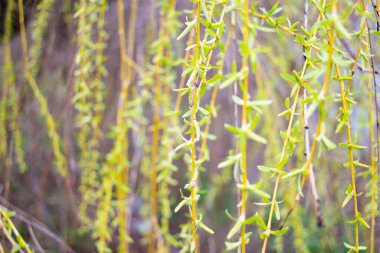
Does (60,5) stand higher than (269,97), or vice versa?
(60,5)

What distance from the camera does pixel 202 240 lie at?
100 inches

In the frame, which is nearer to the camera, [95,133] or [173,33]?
[173,33]

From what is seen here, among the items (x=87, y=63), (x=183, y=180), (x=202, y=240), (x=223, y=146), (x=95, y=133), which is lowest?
(x=202, y=240)

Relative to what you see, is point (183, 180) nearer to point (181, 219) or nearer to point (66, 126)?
point (181, 219)

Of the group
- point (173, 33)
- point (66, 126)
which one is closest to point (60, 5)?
point (66, 126)

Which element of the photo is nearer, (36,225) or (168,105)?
(36,225)

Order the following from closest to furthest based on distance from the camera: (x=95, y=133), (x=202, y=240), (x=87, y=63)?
(x=87, y=63), (x=95, y=133), (x=202, y=240)

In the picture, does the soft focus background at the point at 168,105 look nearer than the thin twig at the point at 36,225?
Yes

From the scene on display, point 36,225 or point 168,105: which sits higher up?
point 168,105

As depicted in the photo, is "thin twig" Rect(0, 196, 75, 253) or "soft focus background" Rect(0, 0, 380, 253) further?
"thin twig" Rect(0, 196, 75, 253)

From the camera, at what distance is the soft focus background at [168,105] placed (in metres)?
0.53

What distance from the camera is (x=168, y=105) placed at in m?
1.17

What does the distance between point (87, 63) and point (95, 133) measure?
0.23 metres

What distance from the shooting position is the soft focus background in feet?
1.73
